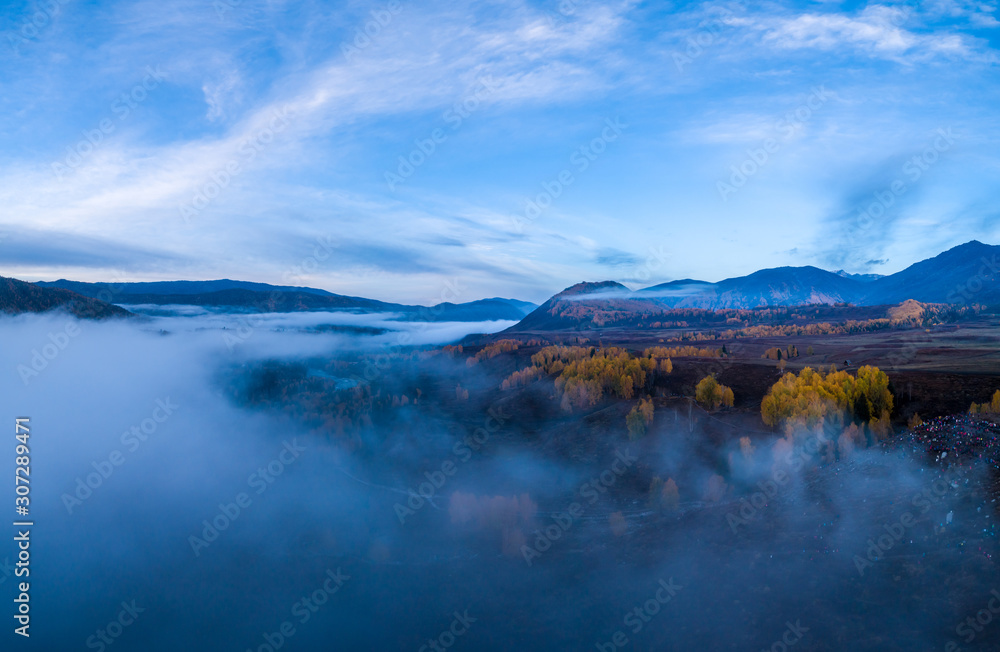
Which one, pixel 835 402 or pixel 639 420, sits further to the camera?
pixel 639 420

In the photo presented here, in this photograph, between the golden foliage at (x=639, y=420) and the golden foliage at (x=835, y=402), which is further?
the golden foliage at (x=639, y=420)

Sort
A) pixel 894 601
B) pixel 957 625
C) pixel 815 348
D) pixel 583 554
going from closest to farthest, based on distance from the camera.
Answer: pixel 957 625
pixel 894 601
pixel 583 554
pixel 815 348

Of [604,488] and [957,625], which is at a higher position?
[957,625]

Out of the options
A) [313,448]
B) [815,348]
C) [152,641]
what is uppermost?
[815,348]

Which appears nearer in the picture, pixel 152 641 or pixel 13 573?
pixel 152 641

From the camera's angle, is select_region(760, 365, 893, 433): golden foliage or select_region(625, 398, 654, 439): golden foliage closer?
select_region(760, 365, 893, 433): golden foliage

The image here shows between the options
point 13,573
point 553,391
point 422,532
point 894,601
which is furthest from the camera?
point 553,391

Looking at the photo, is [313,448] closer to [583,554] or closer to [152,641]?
[152,641]

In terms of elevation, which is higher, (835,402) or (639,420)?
(835,402)

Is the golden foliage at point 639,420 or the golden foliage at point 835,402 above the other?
the golden foliage at point 835,402

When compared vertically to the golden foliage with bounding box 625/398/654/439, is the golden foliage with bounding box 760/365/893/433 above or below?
above

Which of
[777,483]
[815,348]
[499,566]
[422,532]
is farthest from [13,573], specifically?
[815,348]
